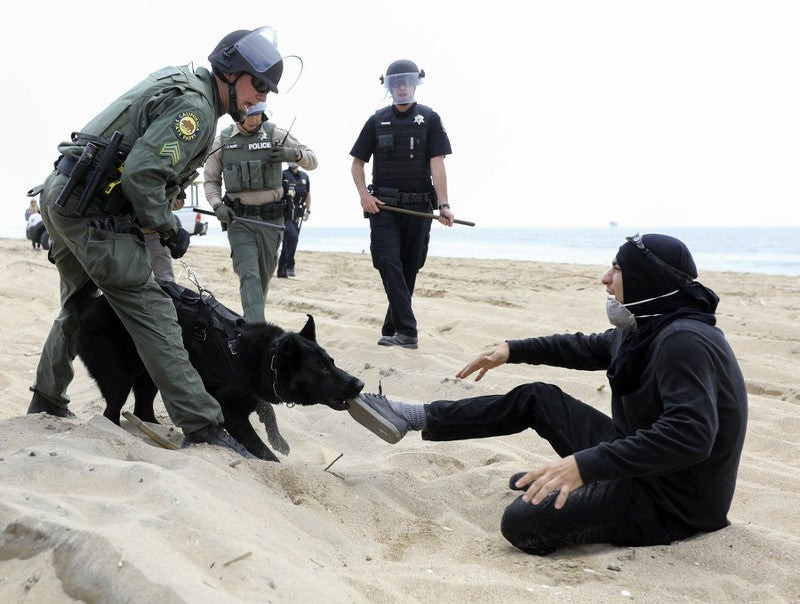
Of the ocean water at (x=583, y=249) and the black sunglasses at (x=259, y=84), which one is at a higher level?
the black sunglasses at (x=259, y=84)

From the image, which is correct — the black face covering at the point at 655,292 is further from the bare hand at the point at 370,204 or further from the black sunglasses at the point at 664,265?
the bare hand at the point at 370,204

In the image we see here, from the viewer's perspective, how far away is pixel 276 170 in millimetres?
6297

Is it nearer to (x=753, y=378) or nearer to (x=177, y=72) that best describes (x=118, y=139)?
(x=177, y=72)

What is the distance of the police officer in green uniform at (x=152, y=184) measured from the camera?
11.4 ft

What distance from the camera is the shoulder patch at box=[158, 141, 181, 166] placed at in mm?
3434

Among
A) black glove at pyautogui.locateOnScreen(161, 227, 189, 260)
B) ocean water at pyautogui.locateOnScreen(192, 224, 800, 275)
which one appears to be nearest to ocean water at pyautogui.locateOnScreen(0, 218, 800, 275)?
ocean water at pyautogui.locateOnScreen(192, 224, 800, 275)

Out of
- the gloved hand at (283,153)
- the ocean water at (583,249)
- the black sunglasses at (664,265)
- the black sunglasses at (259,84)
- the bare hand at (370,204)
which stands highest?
the black sunglasses at (259,84)

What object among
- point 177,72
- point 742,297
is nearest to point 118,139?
point 177,72

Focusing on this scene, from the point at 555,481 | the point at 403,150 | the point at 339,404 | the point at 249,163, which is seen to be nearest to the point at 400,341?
the point at 403,150

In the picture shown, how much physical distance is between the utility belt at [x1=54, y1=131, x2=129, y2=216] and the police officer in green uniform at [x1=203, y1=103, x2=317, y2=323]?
7.97ft

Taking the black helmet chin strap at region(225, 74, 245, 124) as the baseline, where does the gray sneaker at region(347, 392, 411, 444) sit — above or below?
below

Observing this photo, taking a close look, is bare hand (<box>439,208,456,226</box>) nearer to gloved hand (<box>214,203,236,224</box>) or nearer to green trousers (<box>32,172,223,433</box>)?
gloved hand (<box>214,203,236,224</box>)

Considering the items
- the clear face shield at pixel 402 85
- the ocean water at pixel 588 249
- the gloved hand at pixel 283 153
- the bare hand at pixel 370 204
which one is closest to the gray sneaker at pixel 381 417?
the gloved hand at pixel 283 153

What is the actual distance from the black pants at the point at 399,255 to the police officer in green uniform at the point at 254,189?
2.60 ft
